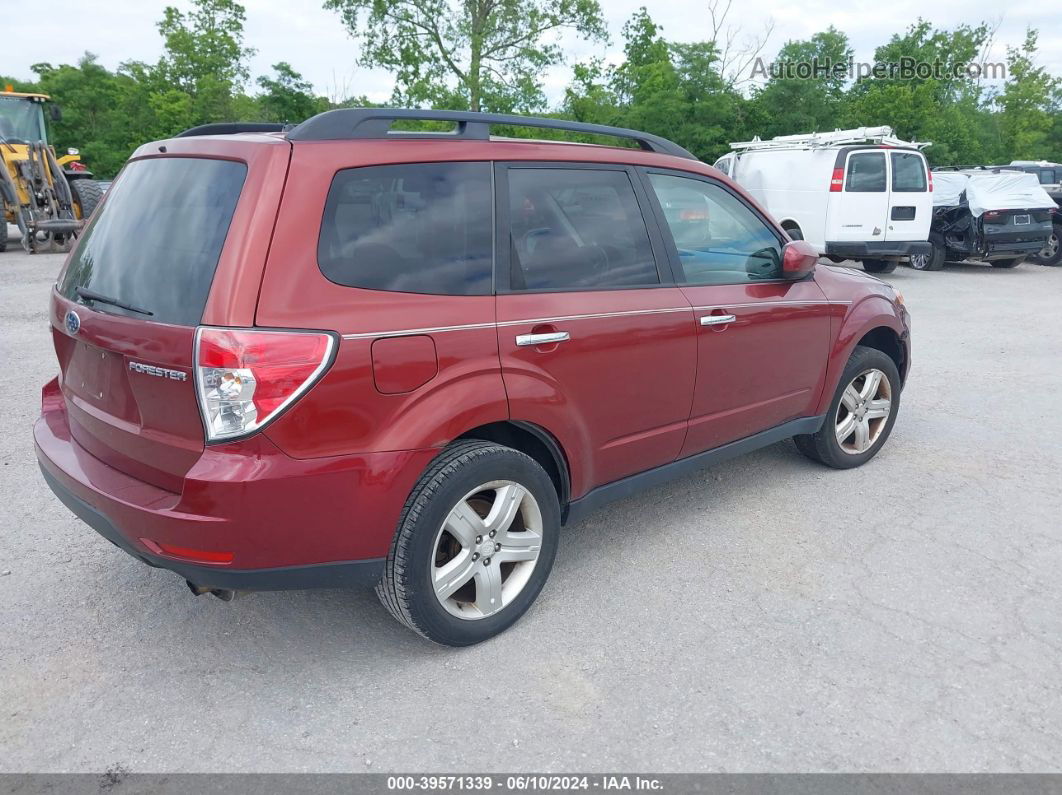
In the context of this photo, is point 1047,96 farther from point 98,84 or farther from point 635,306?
point 98,84

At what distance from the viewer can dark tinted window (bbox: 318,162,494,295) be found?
2.63 metres

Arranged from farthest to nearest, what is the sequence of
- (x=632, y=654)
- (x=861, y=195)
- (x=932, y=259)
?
1. (x=932, y=259)
2. (x=861, y=195)
3. (x=632, y=654)

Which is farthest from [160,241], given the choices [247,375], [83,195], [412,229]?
[83,195]

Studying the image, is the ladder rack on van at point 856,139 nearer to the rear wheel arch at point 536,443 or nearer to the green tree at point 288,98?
the rear wheel arch at point 536,443

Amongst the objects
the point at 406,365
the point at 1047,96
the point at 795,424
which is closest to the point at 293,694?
the point at 406,365

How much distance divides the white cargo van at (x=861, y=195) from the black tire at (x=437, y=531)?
35.5ft

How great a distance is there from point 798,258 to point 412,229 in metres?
2.07

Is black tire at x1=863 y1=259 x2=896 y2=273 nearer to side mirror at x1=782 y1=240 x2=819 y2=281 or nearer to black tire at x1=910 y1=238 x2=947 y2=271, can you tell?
black tire at x1=910 y1=238 x2=947 y2=271

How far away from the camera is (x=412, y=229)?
2791mm

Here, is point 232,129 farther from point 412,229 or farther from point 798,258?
point 798,258

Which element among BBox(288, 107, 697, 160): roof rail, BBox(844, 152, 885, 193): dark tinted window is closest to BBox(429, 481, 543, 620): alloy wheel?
BBox(288, 107, 697, 160): roof rail

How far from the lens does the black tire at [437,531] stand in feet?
8.97

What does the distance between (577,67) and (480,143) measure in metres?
30.5

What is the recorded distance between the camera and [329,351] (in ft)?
8.13
